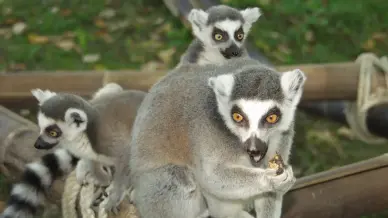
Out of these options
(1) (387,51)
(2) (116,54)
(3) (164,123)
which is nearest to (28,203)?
(3) (164,123)

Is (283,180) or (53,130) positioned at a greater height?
Answer: (283,180)

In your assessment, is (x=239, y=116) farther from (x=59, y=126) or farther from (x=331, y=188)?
(x=59, y=126)

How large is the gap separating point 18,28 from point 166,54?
2.06 meters

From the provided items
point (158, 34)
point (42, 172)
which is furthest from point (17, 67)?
point (42, 172)

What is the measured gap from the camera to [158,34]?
8.23 m

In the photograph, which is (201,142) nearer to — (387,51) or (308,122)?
(308,122)

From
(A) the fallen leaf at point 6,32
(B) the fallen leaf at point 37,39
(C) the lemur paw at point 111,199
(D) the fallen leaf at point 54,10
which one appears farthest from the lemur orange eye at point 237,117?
(D) the fallen leaf at point 54,10

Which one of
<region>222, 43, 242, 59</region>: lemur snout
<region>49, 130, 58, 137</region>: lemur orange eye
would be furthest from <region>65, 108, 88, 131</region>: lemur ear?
<region>222, 43, 242, 59</region>: lemur snout

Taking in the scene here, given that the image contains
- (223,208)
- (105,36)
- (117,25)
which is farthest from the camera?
(117,25)

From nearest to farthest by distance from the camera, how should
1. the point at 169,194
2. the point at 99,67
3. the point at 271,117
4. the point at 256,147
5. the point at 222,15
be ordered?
the point at 256,147
the point at 271,117
the point at 169,194
the point at 222,15
the point at 99,67

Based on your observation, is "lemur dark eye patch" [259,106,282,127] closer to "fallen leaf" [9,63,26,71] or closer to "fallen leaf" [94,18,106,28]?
"fallen leaf" [9,63,26,71]

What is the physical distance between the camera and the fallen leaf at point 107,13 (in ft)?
28.2

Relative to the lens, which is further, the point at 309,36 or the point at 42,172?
the point at 309,36

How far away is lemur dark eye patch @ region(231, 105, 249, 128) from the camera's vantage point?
8.69 feet
